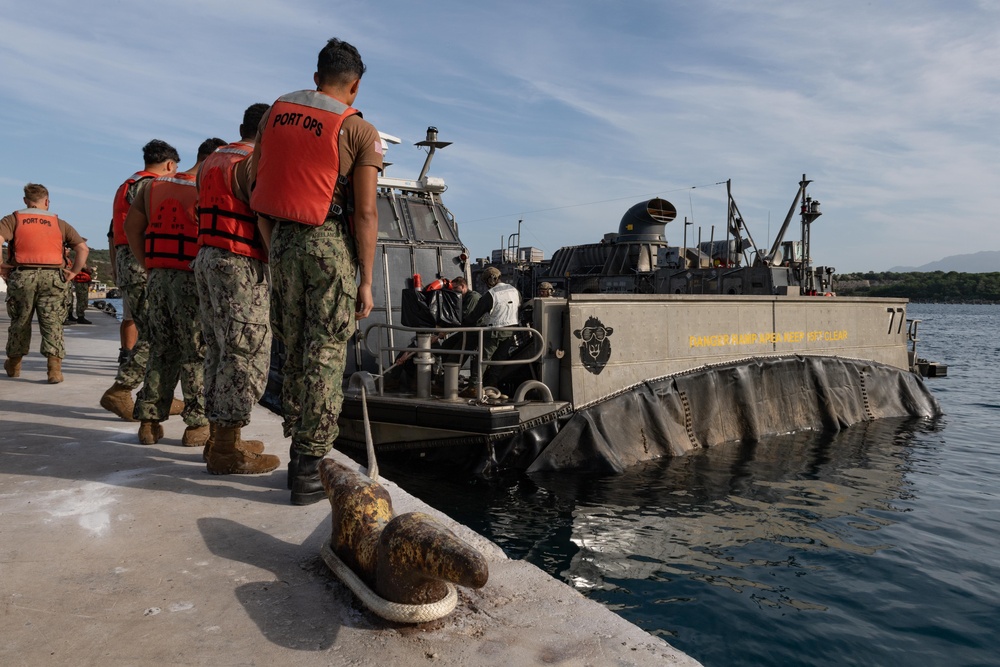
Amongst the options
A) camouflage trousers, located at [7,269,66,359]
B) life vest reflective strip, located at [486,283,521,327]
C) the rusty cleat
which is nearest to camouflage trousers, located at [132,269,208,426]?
the rusty cleat

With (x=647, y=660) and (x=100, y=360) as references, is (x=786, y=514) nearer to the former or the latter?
(x=647, y=660)

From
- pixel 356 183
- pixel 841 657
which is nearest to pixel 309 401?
pixel 356 183

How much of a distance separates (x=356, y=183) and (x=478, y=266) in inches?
1205

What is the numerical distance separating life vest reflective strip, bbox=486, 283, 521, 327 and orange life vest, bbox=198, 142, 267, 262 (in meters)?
3.59

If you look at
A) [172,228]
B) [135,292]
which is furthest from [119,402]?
[172,228]

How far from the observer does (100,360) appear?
31.4ft

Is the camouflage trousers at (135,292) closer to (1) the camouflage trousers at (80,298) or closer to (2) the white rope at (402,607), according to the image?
(2) the white rope at (402,607)

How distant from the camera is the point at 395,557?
1.98 meters

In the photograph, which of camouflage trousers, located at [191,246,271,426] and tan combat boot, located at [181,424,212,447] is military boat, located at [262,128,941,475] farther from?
camouflage trousers, located at [191,246,271,426]

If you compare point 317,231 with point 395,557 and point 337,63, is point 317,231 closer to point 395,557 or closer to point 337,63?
point 337,63

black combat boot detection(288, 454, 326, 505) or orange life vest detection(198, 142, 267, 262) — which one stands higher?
orange life vest detection(198, 142, 267, 262)

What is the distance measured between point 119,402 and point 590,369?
418 cm

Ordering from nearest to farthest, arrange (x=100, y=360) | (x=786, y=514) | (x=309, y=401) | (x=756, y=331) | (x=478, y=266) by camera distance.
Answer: (x=309, y=401), (x=786, y=514), (x=756, y=331), (x=100, y=360), (x=478, y=266)

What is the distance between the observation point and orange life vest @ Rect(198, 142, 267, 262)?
3494mm
